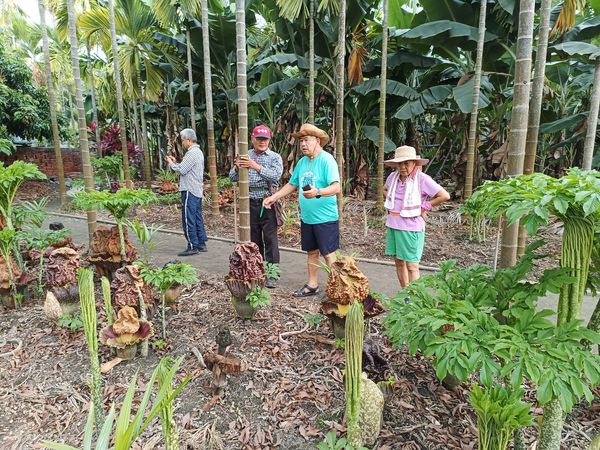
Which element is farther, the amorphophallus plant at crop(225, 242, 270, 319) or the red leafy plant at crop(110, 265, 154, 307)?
the amorphophallus plant at crop(225, 242, 270, 319)

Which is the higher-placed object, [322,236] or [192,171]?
[192,171]

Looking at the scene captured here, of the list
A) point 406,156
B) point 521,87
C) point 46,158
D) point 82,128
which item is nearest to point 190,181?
point 82,128

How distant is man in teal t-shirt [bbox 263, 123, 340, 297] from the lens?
3768 millimetres

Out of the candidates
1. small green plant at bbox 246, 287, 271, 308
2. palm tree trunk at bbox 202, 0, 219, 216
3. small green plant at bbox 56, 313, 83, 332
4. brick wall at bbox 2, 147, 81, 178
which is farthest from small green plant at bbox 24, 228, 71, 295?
brick wall at bbox 2, 147, 81, 178

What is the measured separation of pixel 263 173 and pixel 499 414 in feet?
11.0

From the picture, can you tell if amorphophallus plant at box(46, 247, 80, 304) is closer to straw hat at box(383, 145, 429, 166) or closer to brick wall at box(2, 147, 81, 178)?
straw hat at box(383, 145, 429, 166)

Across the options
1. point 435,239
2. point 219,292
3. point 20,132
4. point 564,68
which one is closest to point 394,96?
point 564,68

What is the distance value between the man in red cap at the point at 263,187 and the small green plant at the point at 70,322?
1854 mm

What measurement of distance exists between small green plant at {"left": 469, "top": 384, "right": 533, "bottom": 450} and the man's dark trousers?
4615 millimetres

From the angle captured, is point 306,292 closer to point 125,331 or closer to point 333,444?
point 125,331

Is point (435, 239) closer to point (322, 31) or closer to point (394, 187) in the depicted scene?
point (394, 187)

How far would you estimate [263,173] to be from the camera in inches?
171

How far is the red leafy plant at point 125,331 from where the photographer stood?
2836mm

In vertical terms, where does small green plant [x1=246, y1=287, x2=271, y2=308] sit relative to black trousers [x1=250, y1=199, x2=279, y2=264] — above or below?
below
